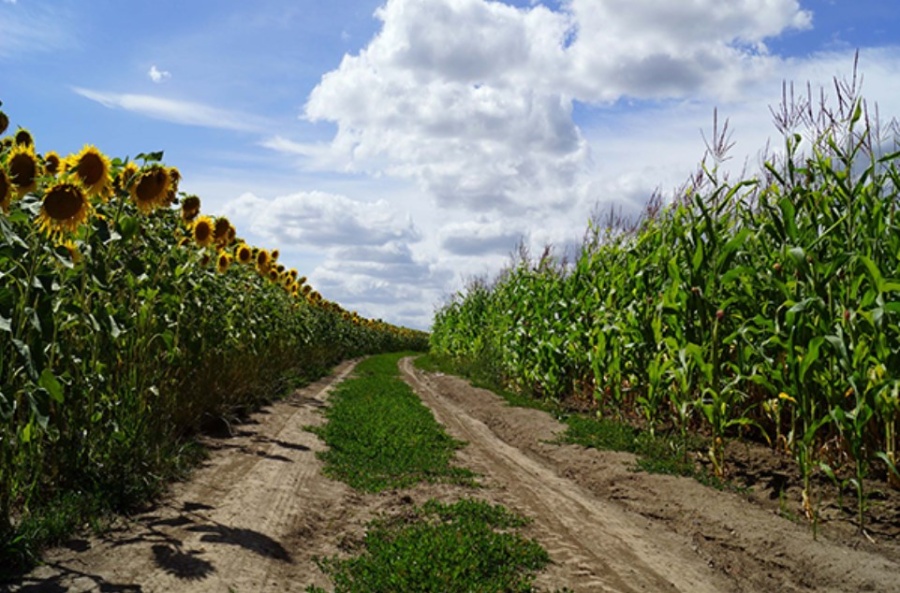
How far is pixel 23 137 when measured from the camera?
6.15 meters

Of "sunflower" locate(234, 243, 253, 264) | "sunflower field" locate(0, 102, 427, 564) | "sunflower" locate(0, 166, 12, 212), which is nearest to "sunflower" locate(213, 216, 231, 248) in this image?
"sunflower field" locate(0, 102, 427, 564)

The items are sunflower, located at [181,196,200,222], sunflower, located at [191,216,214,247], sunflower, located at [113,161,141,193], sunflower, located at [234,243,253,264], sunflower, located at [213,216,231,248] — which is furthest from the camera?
sunflower, located at [234,243,253,264]

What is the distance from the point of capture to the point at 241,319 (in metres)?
10.9

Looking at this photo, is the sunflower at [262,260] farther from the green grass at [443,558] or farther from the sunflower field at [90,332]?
the green grass at [443,558]

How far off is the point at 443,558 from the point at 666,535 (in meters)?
2.00

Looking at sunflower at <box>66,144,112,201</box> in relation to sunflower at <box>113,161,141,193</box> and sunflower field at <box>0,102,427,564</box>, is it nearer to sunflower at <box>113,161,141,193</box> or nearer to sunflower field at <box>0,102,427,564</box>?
sunflower field at <box>0,102,427,564</box>

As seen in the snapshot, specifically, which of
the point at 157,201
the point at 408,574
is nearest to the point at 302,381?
the point at 157,201

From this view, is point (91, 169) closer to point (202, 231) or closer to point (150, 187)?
point (150, 187)

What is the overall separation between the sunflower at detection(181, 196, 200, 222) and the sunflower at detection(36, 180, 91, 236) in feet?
11.0

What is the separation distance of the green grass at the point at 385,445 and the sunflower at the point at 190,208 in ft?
8.89

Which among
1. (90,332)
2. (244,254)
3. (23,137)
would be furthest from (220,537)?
(244,254)

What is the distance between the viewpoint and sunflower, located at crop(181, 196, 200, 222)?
7457 mm

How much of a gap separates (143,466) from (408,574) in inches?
89.9

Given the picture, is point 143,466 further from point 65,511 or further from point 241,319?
point 241,319
